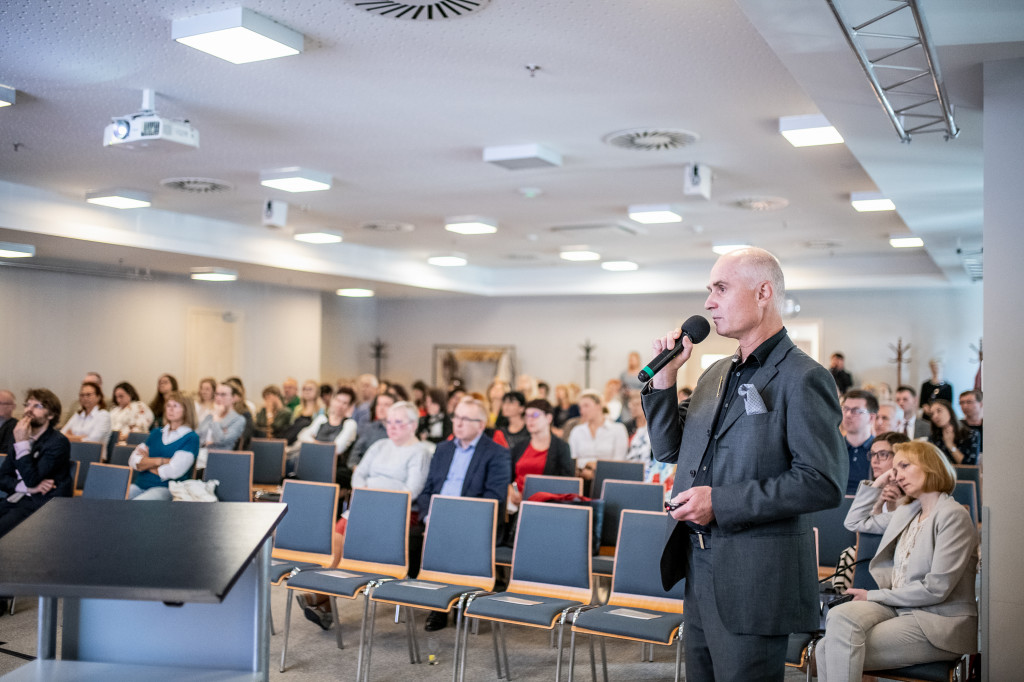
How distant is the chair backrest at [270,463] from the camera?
779 centimetres

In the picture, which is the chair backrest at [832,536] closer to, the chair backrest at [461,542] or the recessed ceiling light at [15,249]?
the chair backrest at [461,542]

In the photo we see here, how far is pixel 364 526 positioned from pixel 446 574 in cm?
62

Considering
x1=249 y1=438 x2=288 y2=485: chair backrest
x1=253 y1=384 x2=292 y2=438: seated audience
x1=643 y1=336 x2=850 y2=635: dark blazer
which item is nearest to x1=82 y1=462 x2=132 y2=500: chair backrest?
x1=249 y1=438 x2=288 y2=485: chair backrest

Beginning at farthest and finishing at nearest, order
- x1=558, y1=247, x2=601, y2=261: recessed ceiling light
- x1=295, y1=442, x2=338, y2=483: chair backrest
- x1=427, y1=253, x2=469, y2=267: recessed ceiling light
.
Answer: x1=427, y1=253, x2=469, y2=267: recessed ceiling light, x1=558, y1=247, x2=601, y2=261: recessed ceiling light, x1=295, y1=442, x2=338, y2=483: chair backrest

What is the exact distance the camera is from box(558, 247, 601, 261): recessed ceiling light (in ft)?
39.5

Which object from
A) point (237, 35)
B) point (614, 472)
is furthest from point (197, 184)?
point (614, 472)

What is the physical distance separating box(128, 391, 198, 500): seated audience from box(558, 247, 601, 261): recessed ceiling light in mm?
6490

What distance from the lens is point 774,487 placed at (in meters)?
2.08

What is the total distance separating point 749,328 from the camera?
7.38ft

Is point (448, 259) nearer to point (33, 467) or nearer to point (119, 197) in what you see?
point (119, 197)

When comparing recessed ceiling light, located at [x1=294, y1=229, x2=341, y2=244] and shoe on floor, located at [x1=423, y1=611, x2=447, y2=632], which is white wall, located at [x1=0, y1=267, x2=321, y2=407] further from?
shoe on floor, located at [x1=423, y1=611, x2=447, y2=632]

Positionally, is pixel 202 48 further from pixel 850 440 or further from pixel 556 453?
pixel 850 440

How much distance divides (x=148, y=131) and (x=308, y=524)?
8.13 feet

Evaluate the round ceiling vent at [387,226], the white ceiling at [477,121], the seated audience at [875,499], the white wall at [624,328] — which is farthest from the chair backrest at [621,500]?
the white wall at [624,328]
